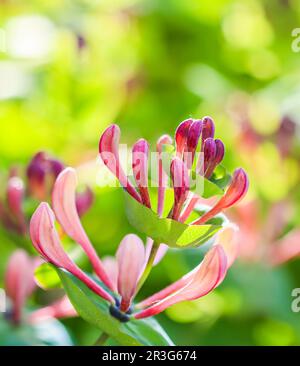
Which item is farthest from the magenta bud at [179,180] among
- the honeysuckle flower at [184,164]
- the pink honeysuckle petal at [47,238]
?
the pink honeysuckle petal at [47,238]

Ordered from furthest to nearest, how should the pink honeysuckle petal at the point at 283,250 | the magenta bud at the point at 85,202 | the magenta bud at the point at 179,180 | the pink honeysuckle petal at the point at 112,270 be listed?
1. the pink honeysuckle petal at the point at 283,250
2. the magenta bud at the point at 85,202
3. the pink honeysuckle petal at the point at 112,270
4. the magenta bud at the point at 179,180

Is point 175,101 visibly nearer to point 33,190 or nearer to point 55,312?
point 33,190

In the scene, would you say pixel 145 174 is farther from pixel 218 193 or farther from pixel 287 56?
pixel 287 56

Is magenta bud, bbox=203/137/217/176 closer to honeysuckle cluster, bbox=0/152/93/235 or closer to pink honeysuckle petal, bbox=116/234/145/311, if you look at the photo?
pink honeysuckle petal, bbox=116/234/145/311

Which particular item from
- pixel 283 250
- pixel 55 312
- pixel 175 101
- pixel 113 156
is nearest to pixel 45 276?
pixel 55 312

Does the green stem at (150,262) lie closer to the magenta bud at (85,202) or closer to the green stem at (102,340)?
the green stem at (102,340)

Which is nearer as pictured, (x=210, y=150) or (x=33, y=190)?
(x=210, y=150)

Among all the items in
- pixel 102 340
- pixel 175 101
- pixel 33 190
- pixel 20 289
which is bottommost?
pixel 102 340
